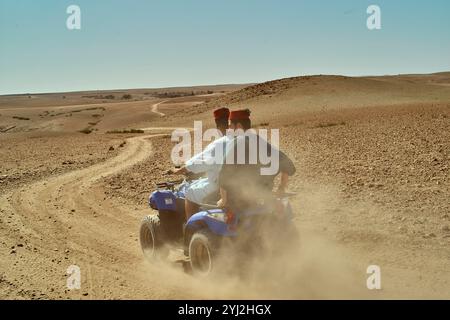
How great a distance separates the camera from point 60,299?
5820mm

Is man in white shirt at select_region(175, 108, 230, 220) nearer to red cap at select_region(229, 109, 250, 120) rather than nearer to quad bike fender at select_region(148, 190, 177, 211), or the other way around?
red cap at select_region(229, 109, 250, 120)

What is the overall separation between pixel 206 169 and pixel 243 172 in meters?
0.51

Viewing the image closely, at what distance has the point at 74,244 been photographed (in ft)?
26.8

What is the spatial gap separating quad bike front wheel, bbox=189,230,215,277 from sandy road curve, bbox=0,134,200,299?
416 mm

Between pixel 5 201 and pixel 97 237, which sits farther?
pixel 5 201

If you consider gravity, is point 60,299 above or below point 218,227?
below

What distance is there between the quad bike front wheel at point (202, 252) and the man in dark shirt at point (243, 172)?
1.52ft

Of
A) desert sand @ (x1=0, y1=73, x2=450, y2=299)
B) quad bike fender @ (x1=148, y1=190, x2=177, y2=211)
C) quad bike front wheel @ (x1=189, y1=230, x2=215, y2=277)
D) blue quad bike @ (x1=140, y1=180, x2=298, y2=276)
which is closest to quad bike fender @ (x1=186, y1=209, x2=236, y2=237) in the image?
blue quad bike @ (x1=140, y1=180, x2=298, y2=276)

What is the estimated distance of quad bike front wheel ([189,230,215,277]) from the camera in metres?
5.66

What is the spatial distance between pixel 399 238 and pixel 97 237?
4923 mm

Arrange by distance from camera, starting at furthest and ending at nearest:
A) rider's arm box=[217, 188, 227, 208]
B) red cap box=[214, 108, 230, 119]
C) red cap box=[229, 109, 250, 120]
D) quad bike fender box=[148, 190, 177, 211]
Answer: quad bike fender box=[148, 190, 177, 211] → red cap box=[214, 108, 230, 119] → red cap box=[229, 109, 250, 120] → rider's arm box=[217, 188, 227, 208]

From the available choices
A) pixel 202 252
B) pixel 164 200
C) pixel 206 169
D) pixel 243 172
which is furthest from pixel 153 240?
pixel 243 172
